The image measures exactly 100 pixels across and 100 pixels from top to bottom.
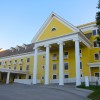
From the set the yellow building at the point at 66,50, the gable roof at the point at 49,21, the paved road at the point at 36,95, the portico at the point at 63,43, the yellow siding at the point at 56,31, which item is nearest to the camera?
the paved road at the point at 36,95

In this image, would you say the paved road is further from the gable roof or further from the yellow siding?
the gable roof

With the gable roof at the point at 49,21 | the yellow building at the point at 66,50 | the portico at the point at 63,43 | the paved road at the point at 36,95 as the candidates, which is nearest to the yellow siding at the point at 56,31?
the yellow building at the point at 66,50

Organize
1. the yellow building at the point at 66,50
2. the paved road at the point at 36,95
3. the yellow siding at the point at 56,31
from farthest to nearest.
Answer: the yellow siding at the point at 56,31 < the yellow building at the point at 66,50 < the paved road at the point at 36,95

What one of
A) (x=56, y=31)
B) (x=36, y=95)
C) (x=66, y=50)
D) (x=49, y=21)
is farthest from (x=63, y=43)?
(x=36, y=95)

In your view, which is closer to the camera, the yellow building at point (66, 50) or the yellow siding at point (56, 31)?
the yellow building at point (66, 50)

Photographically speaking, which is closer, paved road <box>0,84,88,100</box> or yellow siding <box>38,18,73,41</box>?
paved road <box>0,84,88,100</box>

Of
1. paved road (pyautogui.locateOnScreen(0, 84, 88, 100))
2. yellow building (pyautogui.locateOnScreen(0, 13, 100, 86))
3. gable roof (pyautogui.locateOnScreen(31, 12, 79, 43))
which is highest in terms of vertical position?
gable roof (pyautogui.locateOnScreen(31, 12, 79, 43))

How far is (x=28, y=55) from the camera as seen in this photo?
56438 mm

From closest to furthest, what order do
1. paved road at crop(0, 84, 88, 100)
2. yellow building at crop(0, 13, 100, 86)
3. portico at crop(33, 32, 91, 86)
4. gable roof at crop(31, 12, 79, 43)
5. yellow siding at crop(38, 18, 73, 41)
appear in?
paved road at crop(0, 84, 88, 100)
portico at crop(33, 32, 91, 86)
yellow building at crop(0, 13, 100, 86)
yellow siding at crop(38, 18, 73, 41)
gable roof at crop(31, 12, 79, 43)

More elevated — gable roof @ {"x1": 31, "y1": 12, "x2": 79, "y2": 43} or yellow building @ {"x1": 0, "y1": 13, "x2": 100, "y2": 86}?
gable roof @ {"x1": 31, "y1": 12, "x2": 79, "y2": 43}

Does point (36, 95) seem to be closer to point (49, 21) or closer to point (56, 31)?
point (56, 31)

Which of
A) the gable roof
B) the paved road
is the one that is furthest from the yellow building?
the paved road

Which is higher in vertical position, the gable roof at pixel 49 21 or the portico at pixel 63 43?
the gable roof at pixel 49 21

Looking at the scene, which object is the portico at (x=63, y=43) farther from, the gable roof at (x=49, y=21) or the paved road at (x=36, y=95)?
the paved road at (x=36, y=95)
